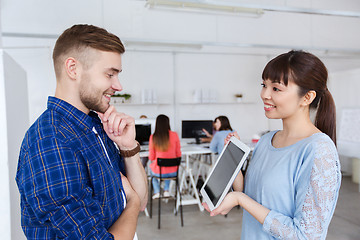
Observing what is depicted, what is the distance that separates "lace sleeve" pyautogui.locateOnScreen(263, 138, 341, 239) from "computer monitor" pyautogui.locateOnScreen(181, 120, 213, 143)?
16.7ft

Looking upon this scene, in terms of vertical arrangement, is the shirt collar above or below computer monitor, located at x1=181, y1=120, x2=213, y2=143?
above

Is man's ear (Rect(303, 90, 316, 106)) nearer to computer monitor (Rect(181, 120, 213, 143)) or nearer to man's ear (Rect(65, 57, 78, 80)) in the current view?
man's ear (Rect(65, 57, 78, 80))

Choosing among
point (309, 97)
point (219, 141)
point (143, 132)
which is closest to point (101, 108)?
point (309, 97)

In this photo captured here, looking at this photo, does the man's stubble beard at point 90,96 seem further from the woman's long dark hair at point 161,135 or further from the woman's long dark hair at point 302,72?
the woman's long dark hair at point 161,135

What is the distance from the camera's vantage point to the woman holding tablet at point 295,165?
1062 mm

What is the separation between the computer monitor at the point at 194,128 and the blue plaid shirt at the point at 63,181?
5.27 meters

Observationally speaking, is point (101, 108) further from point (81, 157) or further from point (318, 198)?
point (318, 198)

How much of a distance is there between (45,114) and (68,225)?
0.35m

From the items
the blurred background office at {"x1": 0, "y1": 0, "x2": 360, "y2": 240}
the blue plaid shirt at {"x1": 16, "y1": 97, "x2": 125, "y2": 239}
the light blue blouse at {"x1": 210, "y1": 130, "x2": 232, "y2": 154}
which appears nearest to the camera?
the blue plaid shirt at {"x1": 16, "y1": 97, "x2": 125, "y2": 239}

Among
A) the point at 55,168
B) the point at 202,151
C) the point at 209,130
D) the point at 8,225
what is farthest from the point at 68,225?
the point at 209,130

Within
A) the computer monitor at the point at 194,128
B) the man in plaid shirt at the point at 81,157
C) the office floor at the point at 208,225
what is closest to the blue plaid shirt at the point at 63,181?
the man in plaid shirt at the point at 81,157

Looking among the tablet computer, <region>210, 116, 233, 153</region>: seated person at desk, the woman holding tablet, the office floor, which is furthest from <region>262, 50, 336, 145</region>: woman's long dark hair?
<region>210, 116, 233, 153</region>: seated person at desk

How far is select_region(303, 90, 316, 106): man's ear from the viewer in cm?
119

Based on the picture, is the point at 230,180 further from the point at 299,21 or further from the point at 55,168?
the point at 299,21
